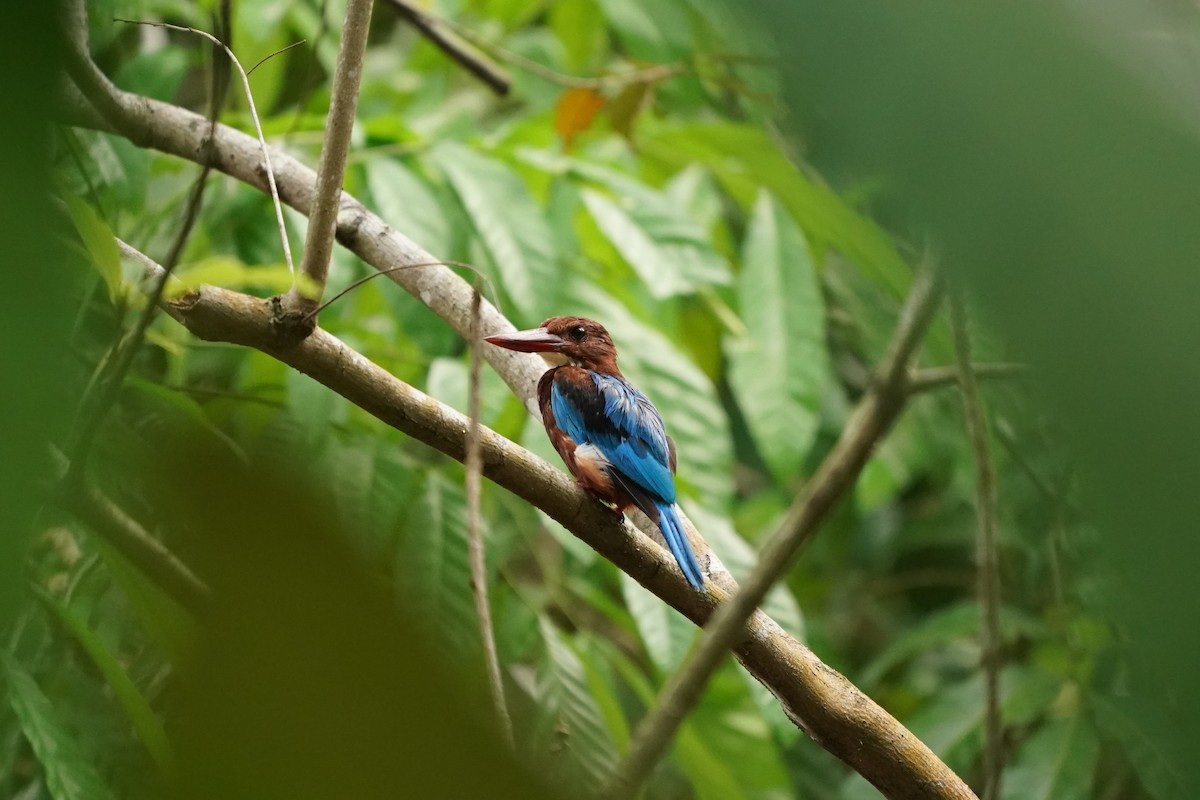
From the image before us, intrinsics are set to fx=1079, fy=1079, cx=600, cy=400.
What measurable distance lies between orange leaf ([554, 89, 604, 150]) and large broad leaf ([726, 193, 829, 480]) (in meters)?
0.41

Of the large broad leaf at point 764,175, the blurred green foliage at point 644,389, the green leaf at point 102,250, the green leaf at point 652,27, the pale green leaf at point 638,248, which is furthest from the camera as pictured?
the green leaf at point 652,27

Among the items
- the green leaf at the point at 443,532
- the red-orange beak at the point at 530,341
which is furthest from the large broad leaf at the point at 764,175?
the green leaf at the point at 443,532

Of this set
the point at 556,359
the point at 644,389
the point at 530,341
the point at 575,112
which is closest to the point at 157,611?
the point at 530,341

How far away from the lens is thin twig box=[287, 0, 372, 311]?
880 mm

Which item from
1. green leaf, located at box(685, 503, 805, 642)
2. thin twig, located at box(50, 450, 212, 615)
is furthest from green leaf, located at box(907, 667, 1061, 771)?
thin twig, located at box(50, 450, 212, 615)

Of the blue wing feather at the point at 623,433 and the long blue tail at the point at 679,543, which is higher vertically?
the blue wing feather at the point at 623,433

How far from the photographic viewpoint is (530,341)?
129cm

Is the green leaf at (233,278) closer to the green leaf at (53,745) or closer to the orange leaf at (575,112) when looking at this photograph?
the green leaf at (53,745)

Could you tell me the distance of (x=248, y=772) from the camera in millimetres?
185

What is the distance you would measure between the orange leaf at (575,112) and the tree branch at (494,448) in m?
0.95

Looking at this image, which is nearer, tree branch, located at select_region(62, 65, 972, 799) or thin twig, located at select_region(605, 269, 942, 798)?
thin twig, located at select_region(605, 269, 942, 798)

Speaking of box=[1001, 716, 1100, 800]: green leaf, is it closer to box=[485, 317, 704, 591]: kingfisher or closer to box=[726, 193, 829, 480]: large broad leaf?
box=[726, 193, 829, 480]: large broad leaf

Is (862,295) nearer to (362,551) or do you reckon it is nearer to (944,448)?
(944,448)

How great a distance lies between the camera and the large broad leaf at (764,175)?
179 cm
